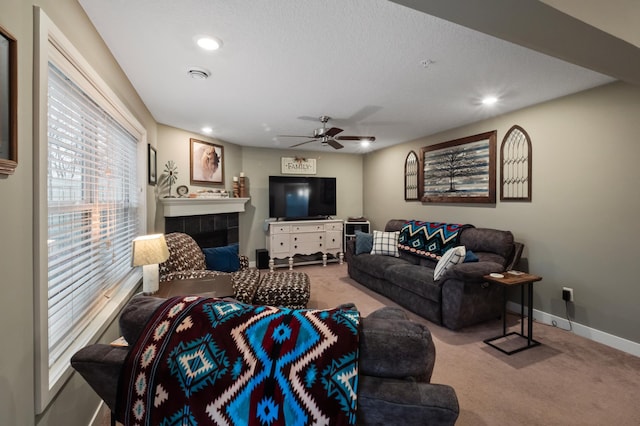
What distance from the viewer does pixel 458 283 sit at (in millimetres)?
2699

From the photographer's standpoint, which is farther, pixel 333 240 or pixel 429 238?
pixel 333 240

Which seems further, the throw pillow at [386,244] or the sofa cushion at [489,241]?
the throw pillow at [386,244]

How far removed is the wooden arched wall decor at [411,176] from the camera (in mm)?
4664

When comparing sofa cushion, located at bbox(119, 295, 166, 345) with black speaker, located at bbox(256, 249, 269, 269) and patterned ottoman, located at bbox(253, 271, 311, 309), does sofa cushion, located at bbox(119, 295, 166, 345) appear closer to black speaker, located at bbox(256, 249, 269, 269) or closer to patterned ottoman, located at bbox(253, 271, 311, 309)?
patterned ottoman, located at bbox(253, 271, 311, 309)

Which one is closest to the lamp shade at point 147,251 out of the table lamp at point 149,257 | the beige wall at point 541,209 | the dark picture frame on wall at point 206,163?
the table lamp at point 149,257

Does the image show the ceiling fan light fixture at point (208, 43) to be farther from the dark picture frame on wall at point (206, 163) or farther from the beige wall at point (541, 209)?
the dark picture frame on wall at point (206, 163)

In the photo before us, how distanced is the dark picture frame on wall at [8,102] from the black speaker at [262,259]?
422 cm

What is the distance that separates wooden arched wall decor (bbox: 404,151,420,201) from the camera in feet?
15.3

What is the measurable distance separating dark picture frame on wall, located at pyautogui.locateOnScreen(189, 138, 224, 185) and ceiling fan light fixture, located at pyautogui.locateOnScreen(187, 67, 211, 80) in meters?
2.02

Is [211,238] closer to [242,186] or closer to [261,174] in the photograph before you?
[242,186]

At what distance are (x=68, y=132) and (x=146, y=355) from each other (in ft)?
4.41

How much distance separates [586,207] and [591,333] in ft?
3.95

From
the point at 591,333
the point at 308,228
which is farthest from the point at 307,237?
the point at 591,333

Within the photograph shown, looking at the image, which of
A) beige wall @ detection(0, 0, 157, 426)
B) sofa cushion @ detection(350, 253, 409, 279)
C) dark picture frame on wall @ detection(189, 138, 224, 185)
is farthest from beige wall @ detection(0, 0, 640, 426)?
sofa cushion @ detection(350, 253, 409, 279)
